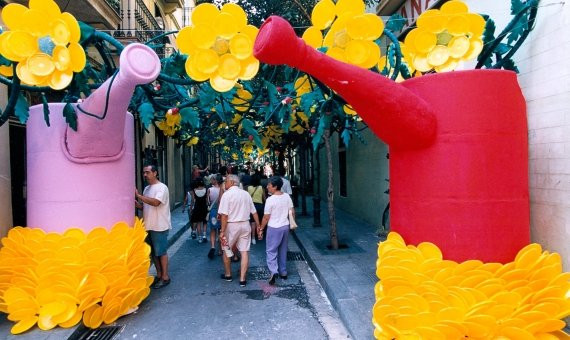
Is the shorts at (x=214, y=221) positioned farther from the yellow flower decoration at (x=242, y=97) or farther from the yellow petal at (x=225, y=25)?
the yellow petal at (x=225, y=25)

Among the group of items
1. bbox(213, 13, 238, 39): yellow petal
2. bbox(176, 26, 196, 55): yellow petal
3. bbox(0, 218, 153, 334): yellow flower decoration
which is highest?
bbox(213, 13, 238, 39): yellow petal

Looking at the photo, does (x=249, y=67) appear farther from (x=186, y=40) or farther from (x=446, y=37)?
(x=446, y=37)

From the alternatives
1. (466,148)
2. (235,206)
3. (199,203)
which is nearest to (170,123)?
(235,206)

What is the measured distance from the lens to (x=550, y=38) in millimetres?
3686

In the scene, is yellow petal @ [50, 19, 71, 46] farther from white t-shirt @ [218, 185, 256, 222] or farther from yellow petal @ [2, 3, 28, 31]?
white t-shirt @ [218, 185, 256, 222]

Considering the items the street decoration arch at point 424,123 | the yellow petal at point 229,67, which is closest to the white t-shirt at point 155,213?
the street decoration arch at point 424,123

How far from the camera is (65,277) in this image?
4188mm

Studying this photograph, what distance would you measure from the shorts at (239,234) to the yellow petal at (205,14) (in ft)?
11.8

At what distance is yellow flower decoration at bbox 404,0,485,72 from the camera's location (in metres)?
3.49

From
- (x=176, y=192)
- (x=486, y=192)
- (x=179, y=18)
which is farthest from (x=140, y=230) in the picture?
(x=179, y=18)

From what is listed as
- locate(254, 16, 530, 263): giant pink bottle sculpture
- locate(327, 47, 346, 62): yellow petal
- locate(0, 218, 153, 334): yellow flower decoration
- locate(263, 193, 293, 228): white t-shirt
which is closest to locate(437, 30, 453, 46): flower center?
locate(254, 16, 530, 263): giant pink bottle sculpture

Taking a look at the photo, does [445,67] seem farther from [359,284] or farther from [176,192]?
[176,192]

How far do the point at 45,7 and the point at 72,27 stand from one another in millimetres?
229

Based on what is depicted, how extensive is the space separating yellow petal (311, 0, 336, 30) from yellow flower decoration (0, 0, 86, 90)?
2059 millimetres
